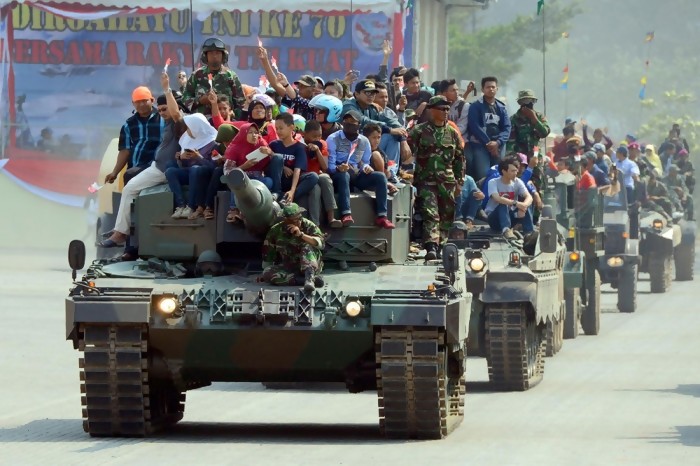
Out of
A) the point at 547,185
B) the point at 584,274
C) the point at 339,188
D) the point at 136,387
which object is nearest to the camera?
the point at 136,387

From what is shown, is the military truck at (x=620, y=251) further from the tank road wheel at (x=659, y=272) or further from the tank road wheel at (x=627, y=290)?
the tank road wheel at (x=659, y=272)

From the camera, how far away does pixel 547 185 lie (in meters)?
27.1

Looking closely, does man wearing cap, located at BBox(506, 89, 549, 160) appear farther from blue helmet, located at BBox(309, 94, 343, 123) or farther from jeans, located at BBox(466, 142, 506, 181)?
blue helmet, located at BBox(309, 94, 343, 123)

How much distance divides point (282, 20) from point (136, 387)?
85.0 feet

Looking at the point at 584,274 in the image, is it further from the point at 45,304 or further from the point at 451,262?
the point at 451,262

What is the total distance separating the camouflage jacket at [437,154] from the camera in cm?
2006

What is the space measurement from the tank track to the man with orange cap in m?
3.04

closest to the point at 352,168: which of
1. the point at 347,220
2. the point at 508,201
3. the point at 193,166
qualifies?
the point at 347,220

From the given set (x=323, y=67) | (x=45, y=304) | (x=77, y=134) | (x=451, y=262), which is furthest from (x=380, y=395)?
(x=77, y=134)

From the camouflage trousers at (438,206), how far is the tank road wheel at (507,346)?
1662 millimetres

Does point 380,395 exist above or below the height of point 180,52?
below

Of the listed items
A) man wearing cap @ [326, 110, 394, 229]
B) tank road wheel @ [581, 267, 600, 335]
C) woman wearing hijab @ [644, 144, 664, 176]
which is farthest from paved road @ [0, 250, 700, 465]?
woman wearing hijab @ [644, 144, 664, 176]

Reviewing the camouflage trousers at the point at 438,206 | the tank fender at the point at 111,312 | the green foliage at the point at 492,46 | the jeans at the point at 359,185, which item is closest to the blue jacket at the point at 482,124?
the camouflage trousers at the point at 438,206

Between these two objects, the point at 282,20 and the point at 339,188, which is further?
the point at 282,20
